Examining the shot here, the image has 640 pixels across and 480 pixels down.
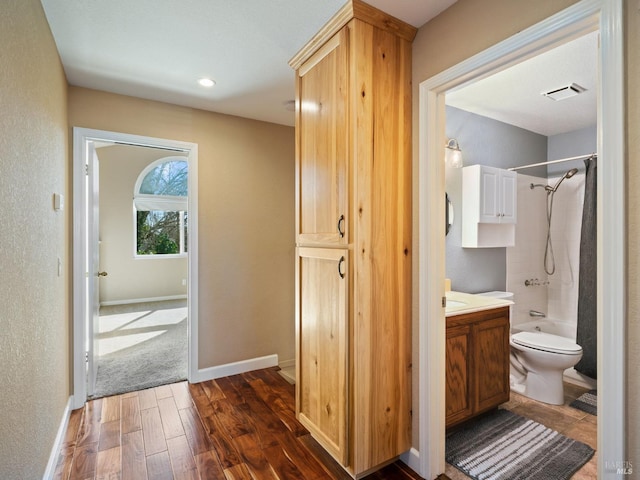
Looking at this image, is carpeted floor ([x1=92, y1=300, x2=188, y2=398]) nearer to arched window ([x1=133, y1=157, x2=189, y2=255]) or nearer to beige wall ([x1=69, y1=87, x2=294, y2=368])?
beige wall ([x1=69, y1=87, x2=294, y2=368])

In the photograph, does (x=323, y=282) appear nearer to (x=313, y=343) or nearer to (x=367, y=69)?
(x=313, y=343)

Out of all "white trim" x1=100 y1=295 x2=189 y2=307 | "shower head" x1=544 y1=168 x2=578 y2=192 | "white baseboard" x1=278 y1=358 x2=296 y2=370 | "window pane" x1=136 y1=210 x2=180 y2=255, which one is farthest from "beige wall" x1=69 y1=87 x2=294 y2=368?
"window pane" x1=136 y1=210 x2=180 y2=255

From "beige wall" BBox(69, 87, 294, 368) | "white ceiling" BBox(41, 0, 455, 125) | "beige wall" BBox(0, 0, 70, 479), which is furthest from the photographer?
"beige wall" BBox(69, 87, 294, 368)

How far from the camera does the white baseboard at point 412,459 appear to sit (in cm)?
A: 180

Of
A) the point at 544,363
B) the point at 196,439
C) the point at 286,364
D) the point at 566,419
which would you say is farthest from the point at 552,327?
the point at 196,439

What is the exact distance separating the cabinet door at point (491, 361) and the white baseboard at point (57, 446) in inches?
99.2

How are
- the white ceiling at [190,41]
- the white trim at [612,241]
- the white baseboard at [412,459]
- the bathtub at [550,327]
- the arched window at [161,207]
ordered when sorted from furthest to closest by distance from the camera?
1. the arched window at [161,207]
2. the bathtub at [550,327]
3. the white baseboard at [412,459]
4. the white ceiling at [190,41]
5. the white trim at [612,241]

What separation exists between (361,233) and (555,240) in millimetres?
3240

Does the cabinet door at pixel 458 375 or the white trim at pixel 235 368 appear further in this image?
the white trim at pixel 235 368

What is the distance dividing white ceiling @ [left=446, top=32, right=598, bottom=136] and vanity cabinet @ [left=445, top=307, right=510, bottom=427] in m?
Answer: 1.73

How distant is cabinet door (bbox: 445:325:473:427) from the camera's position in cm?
205

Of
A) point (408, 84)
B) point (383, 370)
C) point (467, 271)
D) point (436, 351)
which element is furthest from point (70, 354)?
point (467, 271)

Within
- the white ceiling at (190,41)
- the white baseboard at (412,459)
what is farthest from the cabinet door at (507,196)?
the white baseboard at (412,459)

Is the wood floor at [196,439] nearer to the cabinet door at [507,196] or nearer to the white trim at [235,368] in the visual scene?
the white trim at [235,368]
